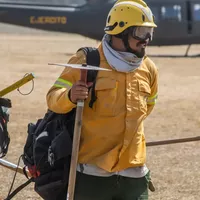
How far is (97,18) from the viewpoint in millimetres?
25453

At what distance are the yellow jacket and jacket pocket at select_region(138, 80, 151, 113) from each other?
34 millimetres

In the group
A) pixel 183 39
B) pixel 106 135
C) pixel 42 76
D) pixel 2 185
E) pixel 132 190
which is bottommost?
pixel 183 39

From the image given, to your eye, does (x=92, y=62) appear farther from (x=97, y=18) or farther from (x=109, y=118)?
(x=97, y=18)

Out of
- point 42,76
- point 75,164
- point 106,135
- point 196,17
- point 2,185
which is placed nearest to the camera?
point 75,164

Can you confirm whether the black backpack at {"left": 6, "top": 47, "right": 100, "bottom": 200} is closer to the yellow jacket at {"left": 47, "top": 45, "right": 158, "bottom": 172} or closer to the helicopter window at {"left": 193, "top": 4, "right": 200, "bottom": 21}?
the yellow jacket at {"left": 47, "top": 45, "right": 158, "bottom": 172}

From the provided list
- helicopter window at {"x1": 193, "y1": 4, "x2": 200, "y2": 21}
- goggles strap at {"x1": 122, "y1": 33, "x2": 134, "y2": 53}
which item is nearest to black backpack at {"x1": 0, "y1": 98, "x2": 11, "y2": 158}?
goggles strap at {"x1": 122, "y1": 33, "x2": 134, "y2": 53}

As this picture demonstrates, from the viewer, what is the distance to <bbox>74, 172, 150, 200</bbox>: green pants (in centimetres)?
356

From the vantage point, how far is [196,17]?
24922mm

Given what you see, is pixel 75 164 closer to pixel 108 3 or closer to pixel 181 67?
pixel 181 67

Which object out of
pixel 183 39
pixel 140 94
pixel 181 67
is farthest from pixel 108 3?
pixel 140 94

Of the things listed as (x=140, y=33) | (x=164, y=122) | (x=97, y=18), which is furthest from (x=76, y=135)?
(x=97, y=18)

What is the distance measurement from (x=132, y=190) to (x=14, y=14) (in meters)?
22.8

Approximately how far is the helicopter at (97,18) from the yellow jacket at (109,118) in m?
21.1

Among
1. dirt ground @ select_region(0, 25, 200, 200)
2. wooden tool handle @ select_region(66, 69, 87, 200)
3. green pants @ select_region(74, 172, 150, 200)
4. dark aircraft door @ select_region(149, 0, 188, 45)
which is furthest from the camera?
dark aircraft door @ select_region(149, 0, 188, 45)
